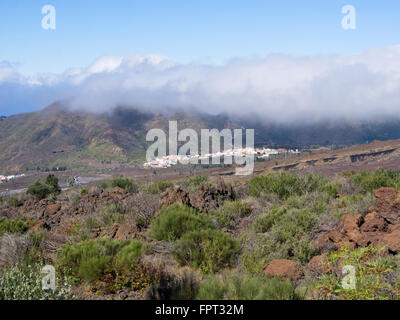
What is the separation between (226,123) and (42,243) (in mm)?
149726

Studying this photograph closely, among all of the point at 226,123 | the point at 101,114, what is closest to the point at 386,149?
the point at 226,123

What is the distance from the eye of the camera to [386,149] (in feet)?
156

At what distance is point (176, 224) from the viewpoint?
930cm

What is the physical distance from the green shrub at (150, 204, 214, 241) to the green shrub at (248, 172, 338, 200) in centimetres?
471

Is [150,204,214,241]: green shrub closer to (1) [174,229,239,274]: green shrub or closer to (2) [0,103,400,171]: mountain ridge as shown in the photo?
(1) [174,229,239,274]: green shrub

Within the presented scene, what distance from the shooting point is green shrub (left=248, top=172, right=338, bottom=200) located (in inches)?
546

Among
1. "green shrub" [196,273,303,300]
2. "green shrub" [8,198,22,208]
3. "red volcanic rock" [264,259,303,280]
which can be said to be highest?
"green shrub" [196,273,303,300]

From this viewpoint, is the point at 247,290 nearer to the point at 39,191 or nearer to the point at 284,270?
the point at 284,270

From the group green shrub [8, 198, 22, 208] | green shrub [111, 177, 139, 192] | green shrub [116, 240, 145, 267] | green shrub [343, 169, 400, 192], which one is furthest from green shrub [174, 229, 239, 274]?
green shrub [8, 198, 22, 208]

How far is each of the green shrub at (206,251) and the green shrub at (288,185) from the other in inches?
233

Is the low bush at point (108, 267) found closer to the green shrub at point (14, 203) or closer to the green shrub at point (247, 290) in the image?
the green shrub at point (247, 290)

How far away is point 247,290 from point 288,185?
9389 mm

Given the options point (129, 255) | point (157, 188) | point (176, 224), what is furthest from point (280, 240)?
point (157, 188)
